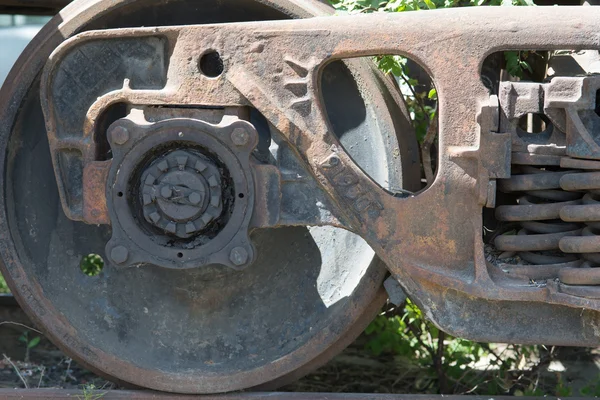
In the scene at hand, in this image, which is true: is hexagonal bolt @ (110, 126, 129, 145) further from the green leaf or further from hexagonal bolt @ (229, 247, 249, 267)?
the green leaf

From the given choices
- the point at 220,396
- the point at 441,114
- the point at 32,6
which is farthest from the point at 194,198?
the point at 32,6

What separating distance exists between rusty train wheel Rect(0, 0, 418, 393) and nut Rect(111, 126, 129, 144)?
0.44 m

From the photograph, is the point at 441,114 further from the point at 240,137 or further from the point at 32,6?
the point at 32,6

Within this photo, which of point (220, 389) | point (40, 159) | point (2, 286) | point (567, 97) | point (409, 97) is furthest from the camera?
point (2, 286)

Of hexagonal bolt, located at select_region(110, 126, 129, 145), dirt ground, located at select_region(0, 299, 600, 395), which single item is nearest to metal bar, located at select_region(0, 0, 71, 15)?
hexagonal bolt, located at select_region(110, 126, 129, 145)

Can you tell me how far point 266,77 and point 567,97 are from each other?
0.91m

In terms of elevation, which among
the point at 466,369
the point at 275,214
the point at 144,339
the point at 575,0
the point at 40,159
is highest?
the point at 575,0

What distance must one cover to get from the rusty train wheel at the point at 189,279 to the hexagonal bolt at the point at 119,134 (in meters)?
0.44

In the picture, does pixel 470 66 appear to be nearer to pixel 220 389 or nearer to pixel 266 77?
pixel 266 77

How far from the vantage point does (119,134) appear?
262 cm

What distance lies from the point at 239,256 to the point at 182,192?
0.27 m

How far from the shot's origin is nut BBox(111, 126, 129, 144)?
8.57ft

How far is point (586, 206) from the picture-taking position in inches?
94.3

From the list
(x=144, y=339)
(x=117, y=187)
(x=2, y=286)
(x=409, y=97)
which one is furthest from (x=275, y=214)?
(x=2, y=286)
